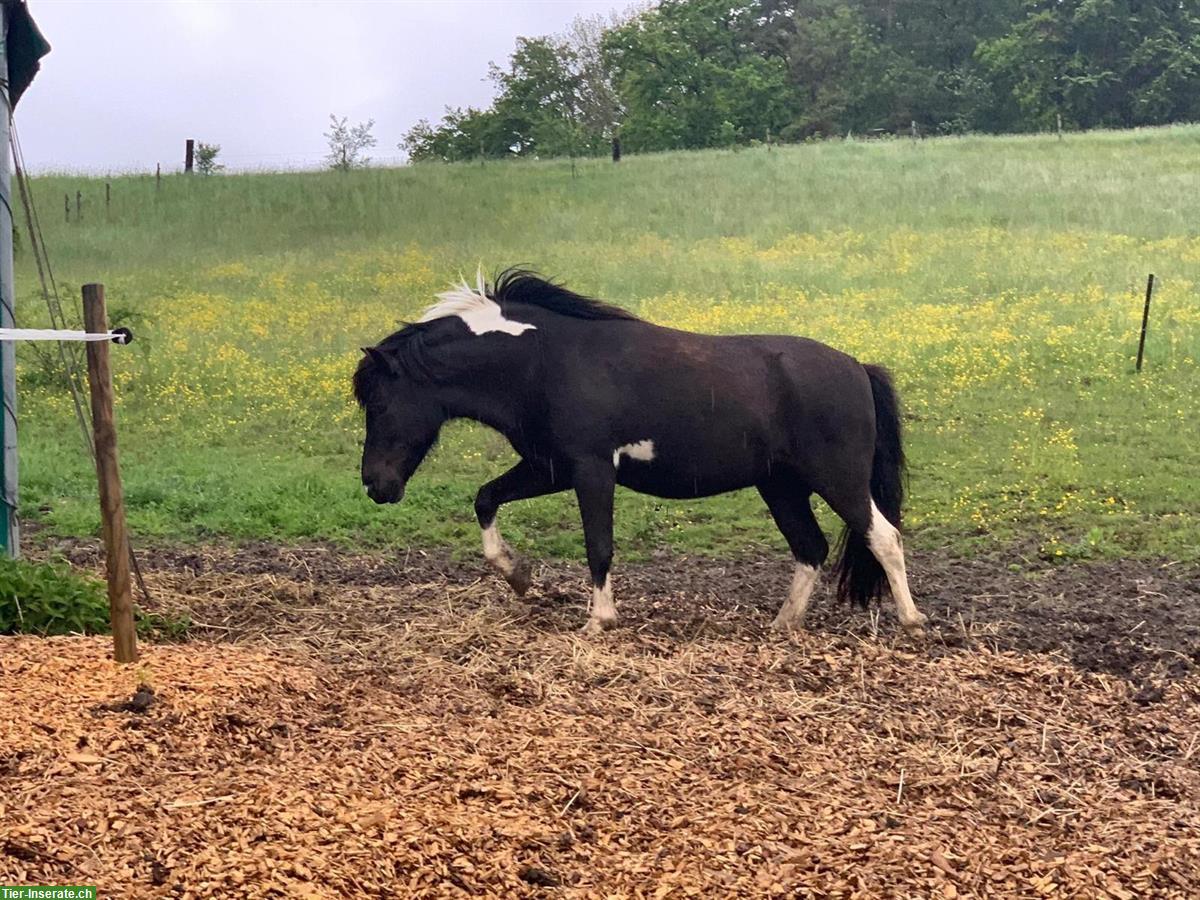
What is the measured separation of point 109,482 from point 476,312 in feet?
8.43

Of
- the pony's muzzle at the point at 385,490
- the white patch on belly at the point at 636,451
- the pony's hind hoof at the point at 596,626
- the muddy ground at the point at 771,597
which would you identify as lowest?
the muddy ground at the point at 771,597

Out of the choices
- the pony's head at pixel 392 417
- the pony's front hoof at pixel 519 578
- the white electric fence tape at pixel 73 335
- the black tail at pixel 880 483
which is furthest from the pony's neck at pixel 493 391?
the white electric fence tape at pixel 73 335

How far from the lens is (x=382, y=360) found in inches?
280

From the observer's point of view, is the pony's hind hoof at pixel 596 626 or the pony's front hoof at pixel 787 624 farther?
the pony's front hoof at pixel 787 624

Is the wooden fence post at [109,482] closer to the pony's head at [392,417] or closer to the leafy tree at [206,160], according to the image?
the pony's head at [392,417]

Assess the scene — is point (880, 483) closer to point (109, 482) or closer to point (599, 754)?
point (599, 754)

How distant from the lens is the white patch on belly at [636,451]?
711 centimetres

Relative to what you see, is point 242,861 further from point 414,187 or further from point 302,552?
point 414,187

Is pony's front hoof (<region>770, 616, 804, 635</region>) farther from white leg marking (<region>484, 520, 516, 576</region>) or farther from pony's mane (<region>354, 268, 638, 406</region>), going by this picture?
pony's mane (<region>354, 268, 638, 406</region>)

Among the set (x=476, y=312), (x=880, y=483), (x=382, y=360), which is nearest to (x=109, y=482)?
(x=382, y=360)

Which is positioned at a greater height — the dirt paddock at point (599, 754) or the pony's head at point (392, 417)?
the pony's head at point (392, 417)

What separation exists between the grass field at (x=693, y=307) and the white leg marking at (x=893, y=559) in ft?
→ 7.79

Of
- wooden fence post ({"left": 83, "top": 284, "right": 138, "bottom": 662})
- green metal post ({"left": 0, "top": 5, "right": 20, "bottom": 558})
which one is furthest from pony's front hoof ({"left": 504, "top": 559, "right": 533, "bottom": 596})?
green metal post ({"left": 0, "top": 5, "right": 20, "bottom": 558})

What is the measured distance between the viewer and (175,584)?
25.0 feet
